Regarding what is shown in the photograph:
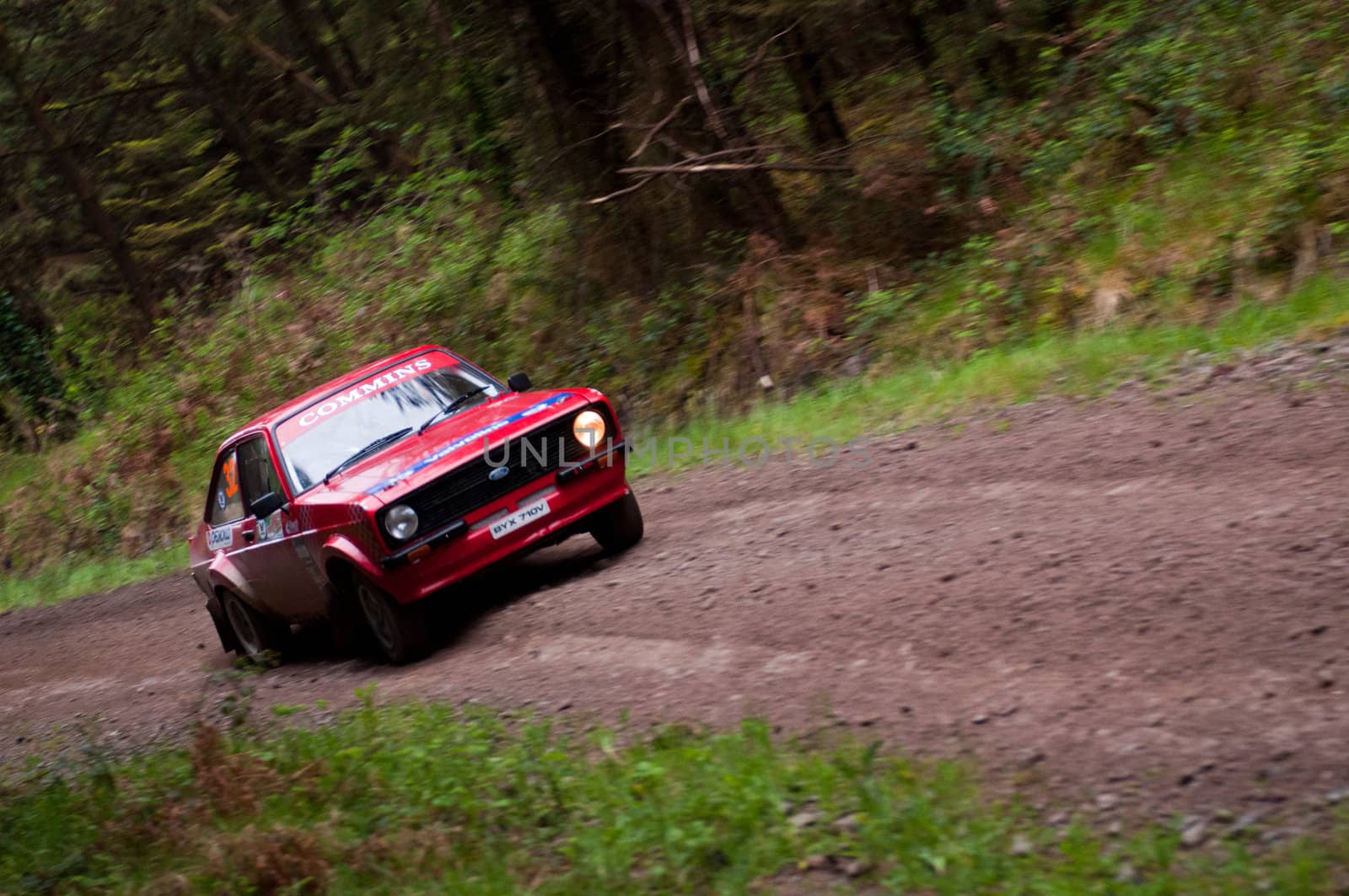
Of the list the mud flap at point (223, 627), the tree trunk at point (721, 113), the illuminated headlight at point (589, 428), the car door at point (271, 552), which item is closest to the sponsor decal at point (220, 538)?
the car door at point (271, 552)

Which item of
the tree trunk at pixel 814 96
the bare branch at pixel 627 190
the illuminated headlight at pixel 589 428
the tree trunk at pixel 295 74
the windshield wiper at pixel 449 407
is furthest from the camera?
the tree trunk at pixel 295 74

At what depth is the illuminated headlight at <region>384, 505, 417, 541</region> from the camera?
22.9 ft

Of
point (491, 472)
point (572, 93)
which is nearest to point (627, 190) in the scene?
point (572, 93)

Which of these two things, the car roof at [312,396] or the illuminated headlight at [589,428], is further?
the car roof at [312,396]

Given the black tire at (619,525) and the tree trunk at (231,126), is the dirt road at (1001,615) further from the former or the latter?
the tree trunk at (231,126)

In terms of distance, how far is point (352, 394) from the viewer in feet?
27.6

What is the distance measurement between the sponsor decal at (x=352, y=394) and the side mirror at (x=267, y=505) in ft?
1.70

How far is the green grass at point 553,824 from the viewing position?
11.5 ft

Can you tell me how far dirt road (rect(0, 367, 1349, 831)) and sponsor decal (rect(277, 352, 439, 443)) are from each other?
160 centimetres

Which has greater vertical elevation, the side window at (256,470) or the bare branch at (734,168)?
the bare branch at (734,168)

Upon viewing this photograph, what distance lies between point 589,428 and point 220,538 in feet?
11.1

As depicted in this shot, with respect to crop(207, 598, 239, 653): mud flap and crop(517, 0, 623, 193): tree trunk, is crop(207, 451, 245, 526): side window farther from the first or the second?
A: crop(517, 0, 623, 193): tree trunk

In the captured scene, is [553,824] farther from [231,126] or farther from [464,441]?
[231,126]

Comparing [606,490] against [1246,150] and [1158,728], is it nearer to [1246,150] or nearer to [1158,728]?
[1158,728]
